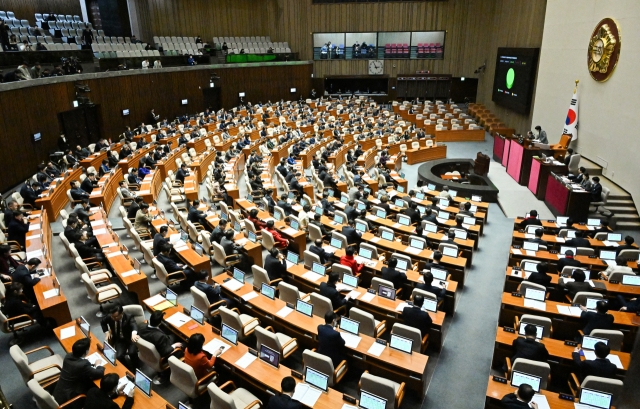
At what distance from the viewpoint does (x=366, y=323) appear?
696 cm

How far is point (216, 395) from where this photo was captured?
5078mm

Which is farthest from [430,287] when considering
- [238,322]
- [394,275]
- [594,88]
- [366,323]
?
[594,88]

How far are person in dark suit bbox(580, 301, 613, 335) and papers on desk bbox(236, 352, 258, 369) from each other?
17.2 ft

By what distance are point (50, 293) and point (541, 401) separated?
774cm

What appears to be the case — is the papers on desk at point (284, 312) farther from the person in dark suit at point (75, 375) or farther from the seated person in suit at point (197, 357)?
the person in dark suit at point (75, 375)

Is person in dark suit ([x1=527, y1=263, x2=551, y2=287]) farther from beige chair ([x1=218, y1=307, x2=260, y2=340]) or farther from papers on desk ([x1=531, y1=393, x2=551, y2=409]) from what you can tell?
beige chair ([x1=218, y1=307, x2=260, y2=340])

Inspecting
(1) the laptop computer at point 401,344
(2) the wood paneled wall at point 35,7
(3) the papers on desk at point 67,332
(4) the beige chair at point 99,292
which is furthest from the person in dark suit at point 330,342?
(2) the wood paneled wall at point 35,7

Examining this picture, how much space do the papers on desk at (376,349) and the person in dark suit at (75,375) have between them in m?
3.67

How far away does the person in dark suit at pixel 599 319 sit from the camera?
6703 millimetres

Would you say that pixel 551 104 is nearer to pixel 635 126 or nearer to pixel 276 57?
pixel 635 126

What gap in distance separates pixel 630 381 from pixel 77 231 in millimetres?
10608

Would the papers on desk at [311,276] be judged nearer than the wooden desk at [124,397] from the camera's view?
No

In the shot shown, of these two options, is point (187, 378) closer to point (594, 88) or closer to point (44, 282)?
point (44, 282)

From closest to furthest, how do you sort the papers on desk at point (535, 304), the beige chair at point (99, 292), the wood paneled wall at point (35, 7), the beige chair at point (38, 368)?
the beige chair at point (38, 368) → the papers on desk at point (535, 304) → the beige chair at point (99, 292) → the wood paneled wall at point (35, 7)
